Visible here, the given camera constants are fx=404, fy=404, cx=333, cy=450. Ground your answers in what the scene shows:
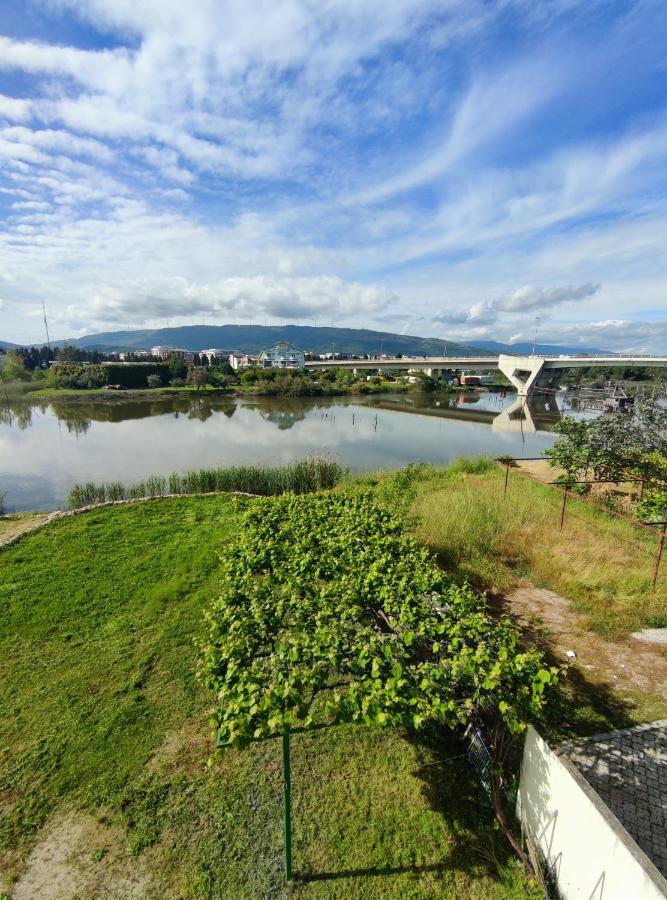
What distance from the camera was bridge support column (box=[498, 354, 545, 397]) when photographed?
191ft

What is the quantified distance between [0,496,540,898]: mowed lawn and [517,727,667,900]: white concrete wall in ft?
1.25

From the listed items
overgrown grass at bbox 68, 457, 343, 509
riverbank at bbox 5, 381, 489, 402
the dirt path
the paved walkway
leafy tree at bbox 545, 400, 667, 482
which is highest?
leafy tree at bbox 545, 400, 667, 482

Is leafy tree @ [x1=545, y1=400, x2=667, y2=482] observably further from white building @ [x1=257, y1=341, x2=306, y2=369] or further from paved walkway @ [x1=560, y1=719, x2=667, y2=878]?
white building @ [x1=257, y1=341, x2=306, y2=369]

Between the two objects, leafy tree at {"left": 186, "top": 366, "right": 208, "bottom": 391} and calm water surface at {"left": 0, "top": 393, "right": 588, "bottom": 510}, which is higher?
leafy tree at {"left": 186, "top": 366, "right": 208, "bottom": 391}

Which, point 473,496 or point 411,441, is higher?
point 473,496

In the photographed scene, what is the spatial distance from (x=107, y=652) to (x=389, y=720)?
471cm

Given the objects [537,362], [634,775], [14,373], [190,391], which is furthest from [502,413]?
[14,373]

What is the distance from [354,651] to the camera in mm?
3691

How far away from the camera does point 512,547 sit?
911 cm

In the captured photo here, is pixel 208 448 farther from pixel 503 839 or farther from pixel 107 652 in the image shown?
pixel 503 839

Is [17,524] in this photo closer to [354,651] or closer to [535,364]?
[354,651]

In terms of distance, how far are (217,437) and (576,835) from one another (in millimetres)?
28121

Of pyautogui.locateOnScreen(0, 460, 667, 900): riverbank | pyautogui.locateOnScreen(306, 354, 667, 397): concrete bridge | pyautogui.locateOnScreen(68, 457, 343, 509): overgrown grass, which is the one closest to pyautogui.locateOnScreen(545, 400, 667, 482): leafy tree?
pyautogui.locateOnScreen(0, 460, 667, 900): riverbank

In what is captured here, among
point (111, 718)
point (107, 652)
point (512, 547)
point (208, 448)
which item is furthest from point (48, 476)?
point (512, 547)
